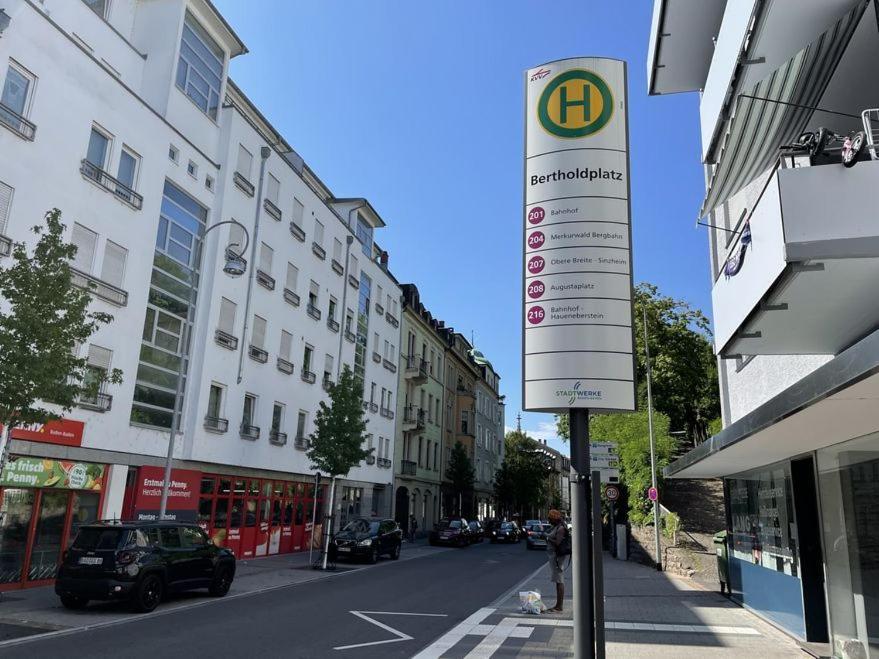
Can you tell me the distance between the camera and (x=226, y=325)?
24.5 metres

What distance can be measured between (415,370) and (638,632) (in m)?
35.3

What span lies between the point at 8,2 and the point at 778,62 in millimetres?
16637

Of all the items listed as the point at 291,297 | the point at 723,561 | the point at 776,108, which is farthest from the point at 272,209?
the point at 776,108

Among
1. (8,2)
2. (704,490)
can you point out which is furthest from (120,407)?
(704,490)

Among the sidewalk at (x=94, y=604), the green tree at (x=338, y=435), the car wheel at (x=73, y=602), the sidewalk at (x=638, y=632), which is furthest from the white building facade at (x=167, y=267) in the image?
the sidewalk at (x=638, y=632)

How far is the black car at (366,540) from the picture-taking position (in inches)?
1008

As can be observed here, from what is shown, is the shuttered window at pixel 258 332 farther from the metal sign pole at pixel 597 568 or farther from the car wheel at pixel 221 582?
the metal sign pole at pixel 597 568

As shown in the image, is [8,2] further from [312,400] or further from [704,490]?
[704,490]

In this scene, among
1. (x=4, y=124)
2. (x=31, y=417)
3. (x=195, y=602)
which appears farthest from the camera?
(x=4, y=124)

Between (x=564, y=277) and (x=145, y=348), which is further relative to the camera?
(x=145, y=348)

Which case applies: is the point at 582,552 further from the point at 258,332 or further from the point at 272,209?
the point at 272,209

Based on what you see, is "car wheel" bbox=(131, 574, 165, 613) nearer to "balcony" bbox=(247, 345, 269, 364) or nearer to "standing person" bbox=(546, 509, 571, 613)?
"standing person" bbox=(546, 509, 571, 613)

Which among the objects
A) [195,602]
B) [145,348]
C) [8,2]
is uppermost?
[8,2]

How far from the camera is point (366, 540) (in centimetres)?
2594
